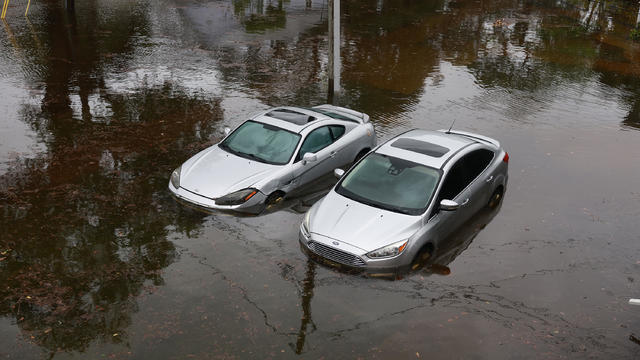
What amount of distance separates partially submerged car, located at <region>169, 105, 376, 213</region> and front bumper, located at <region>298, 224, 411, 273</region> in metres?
1.84

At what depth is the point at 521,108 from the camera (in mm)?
16562

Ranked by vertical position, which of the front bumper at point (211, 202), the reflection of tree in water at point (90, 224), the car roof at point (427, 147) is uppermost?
the car roof at point (427, 147)

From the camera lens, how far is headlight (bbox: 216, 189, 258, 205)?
33.1ft

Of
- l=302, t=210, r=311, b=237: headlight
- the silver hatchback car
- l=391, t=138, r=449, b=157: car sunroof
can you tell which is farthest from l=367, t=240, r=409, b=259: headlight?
l=391, t=138, r=449, b=157: car sunroof

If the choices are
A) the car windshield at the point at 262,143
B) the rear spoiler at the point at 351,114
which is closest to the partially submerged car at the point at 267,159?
the car windshield at the point at 262,143

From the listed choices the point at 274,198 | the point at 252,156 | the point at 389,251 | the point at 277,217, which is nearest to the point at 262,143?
the point at 252,156

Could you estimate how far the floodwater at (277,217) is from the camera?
7.48 metres

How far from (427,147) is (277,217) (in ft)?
9.18

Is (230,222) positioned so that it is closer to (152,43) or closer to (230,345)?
(230,345)

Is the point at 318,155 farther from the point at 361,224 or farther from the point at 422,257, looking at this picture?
the point at 422,257

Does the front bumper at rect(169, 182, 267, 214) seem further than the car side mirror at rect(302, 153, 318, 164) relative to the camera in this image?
No

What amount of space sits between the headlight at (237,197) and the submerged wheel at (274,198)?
0.35 meters

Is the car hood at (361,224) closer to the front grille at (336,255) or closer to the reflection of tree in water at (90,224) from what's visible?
the front grille at (336,255)

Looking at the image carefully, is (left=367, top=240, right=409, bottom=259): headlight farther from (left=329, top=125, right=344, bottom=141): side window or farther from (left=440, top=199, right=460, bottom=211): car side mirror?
(left=329, top=125, right=344, bottom=141): side window
